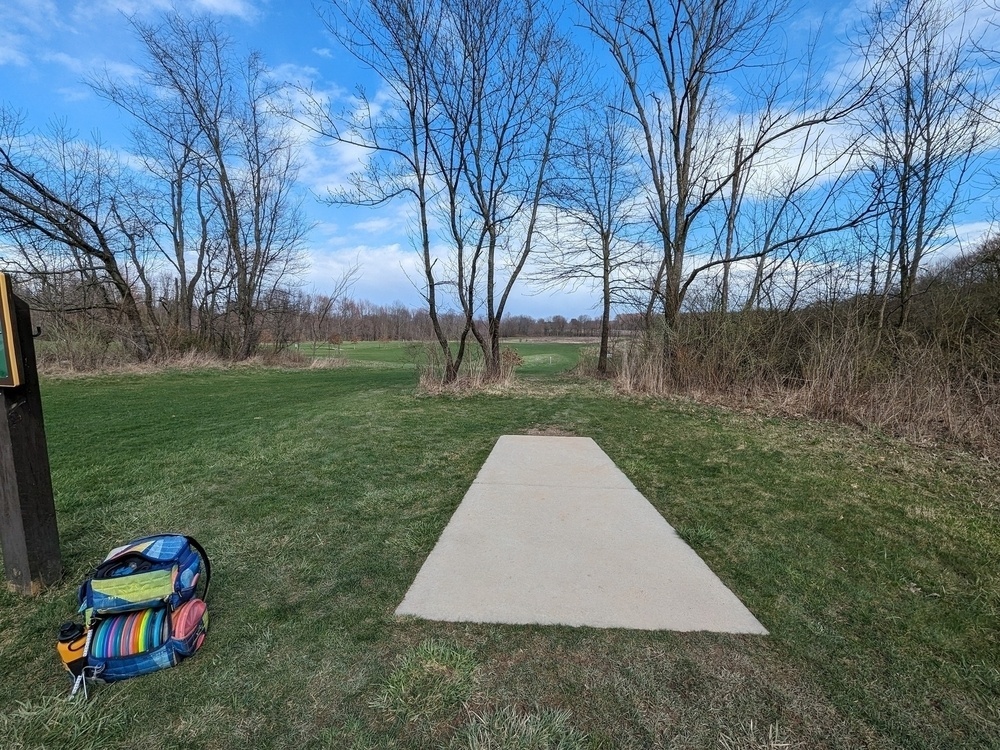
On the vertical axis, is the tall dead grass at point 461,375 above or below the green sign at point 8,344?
below

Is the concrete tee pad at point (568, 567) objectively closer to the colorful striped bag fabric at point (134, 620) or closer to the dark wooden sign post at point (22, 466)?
the colorful striped bag fabric at point (134, 620)

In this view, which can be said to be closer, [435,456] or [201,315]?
[435,456]

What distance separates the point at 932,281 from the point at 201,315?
78.3 feet

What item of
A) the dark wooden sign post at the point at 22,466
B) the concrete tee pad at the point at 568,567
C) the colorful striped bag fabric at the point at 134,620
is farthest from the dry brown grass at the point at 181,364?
the concrete tee pad at the point at 568,567

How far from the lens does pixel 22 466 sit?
202 cm

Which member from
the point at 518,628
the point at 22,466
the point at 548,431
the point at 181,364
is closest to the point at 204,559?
the point at 22,466

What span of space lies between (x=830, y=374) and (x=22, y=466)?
9.22 meters

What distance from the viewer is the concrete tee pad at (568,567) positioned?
1.97 meters

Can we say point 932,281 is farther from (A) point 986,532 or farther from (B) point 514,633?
(B) point 514,633

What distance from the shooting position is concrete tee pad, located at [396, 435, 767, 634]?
1967mm

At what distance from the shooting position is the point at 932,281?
843 centimetres

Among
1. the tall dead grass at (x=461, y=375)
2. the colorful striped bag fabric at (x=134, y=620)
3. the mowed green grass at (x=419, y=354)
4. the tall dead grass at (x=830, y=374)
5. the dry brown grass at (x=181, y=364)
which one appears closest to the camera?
the colorful striped bag fabric at (x=134, y=620)

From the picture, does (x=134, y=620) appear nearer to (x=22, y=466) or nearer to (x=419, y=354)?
(x=22, y=466)

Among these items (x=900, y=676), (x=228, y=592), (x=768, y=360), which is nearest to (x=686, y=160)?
(x=768, y=360)
